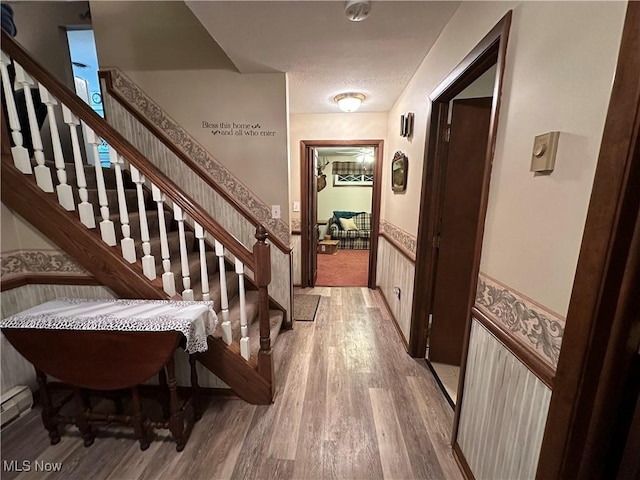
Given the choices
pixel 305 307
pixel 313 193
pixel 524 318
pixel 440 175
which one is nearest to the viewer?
pixel 524 318

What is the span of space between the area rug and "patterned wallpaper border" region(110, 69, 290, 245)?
89 cm

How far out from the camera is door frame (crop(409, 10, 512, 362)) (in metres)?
1.15

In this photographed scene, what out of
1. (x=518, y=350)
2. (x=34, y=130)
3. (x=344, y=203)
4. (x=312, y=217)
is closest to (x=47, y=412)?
(x=34, y=130)

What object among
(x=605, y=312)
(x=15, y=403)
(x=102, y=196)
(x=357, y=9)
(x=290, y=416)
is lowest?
(x=290, y=416)

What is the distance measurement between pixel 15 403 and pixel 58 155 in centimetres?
150

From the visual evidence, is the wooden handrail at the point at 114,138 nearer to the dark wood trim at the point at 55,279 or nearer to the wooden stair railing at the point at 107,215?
the wooden stair railing at the point at 107,215

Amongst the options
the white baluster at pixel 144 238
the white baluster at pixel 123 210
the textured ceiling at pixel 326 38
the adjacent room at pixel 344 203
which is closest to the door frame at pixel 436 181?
the textured ceiling at pixel 326 38

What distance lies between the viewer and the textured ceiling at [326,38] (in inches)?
55.5

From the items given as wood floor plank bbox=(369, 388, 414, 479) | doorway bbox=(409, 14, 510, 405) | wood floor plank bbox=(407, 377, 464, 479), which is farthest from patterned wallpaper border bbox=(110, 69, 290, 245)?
wood floor plank bbox=(407, 377, 464, 479)

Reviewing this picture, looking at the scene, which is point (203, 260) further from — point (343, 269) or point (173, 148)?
point (343, 269)

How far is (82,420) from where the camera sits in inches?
55.3

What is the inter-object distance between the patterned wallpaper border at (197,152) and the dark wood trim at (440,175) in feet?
4.24

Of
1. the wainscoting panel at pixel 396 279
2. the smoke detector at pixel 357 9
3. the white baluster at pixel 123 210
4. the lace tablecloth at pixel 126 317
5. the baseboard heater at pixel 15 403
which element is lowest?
the baseboard heater at pixel 15 403

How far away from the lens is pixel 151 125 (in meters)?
2.40
